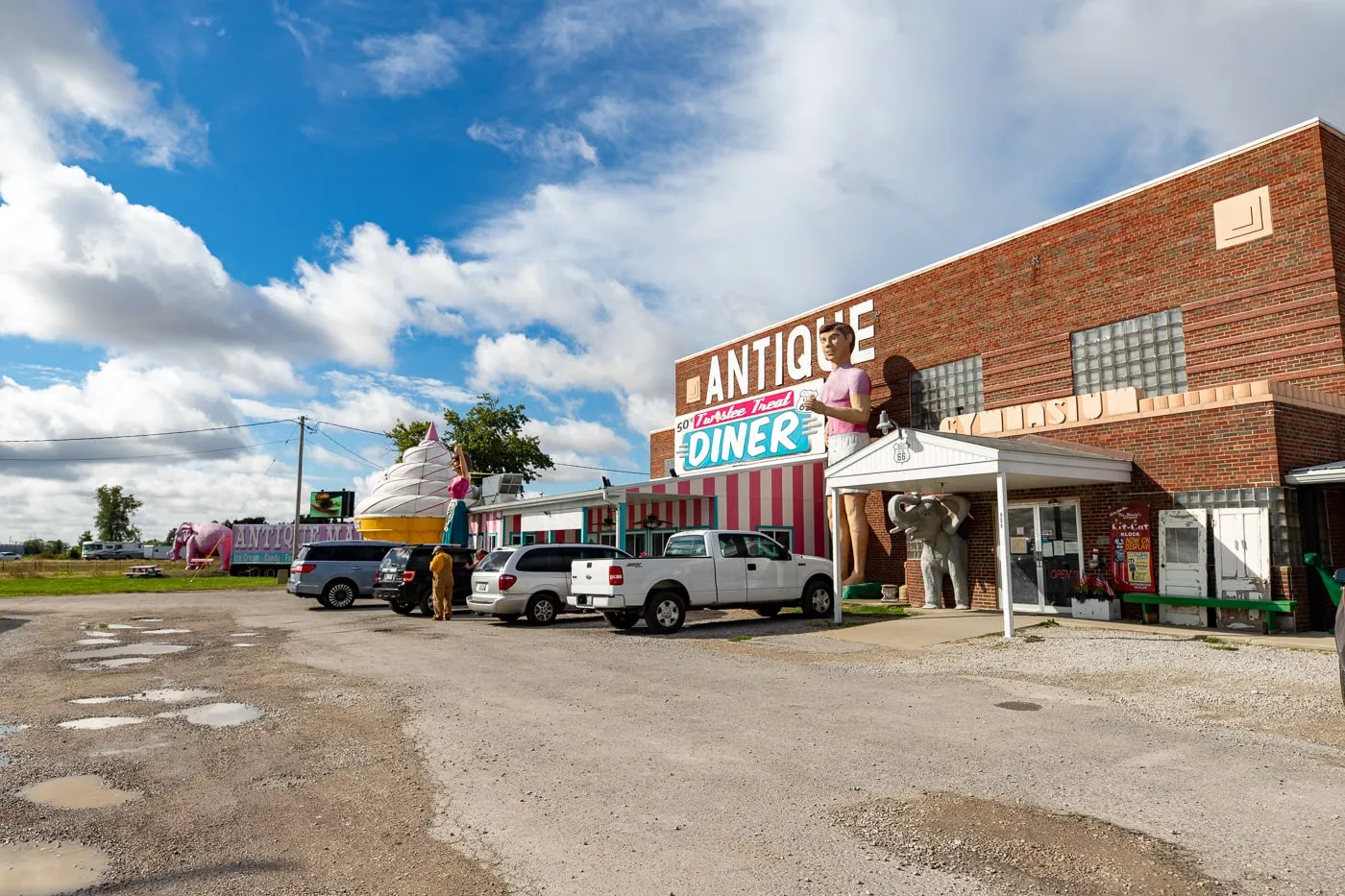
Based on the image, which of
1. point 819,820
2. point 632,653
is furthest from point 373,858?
point 632,653

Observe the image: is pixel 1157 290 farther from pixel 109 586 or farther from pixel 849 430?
pixel 109 586

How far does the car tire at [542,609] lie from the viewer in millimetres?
17984

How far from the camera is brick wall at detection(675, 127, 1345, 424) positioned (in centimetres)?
1590

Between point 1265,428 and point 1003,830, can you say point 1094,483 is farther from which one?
point 1003,830

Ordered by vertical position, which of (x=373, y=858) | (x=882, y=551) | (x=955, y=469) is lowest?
(x=373, y=858)

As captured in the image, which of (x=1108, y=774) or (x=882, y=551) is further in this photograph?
(x=882, y=551)

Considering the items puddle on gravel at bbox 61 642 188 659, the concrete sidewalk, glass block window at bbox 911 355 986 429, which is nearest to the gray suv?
puddle on gravel at bbox 61 642 188 659

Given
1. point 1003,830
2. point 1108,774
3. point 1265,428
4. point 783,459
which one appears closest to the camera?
point 1003,830

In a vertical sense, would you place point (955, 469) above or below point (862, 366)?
below

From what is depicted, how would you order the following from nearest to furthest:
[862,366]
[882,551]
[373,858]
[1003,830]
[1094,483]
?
[373,858] < [1003,830] < [1094,483] < [882,551] < [862,366]

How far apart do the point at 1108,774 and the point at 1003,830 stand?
5.48 ft

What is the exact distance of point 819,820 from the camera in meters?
5.13

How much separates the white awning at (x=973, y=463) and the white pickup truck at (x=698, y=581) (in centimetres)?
212

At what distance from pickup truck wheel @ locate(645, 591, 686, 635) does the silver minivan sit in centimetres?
248
